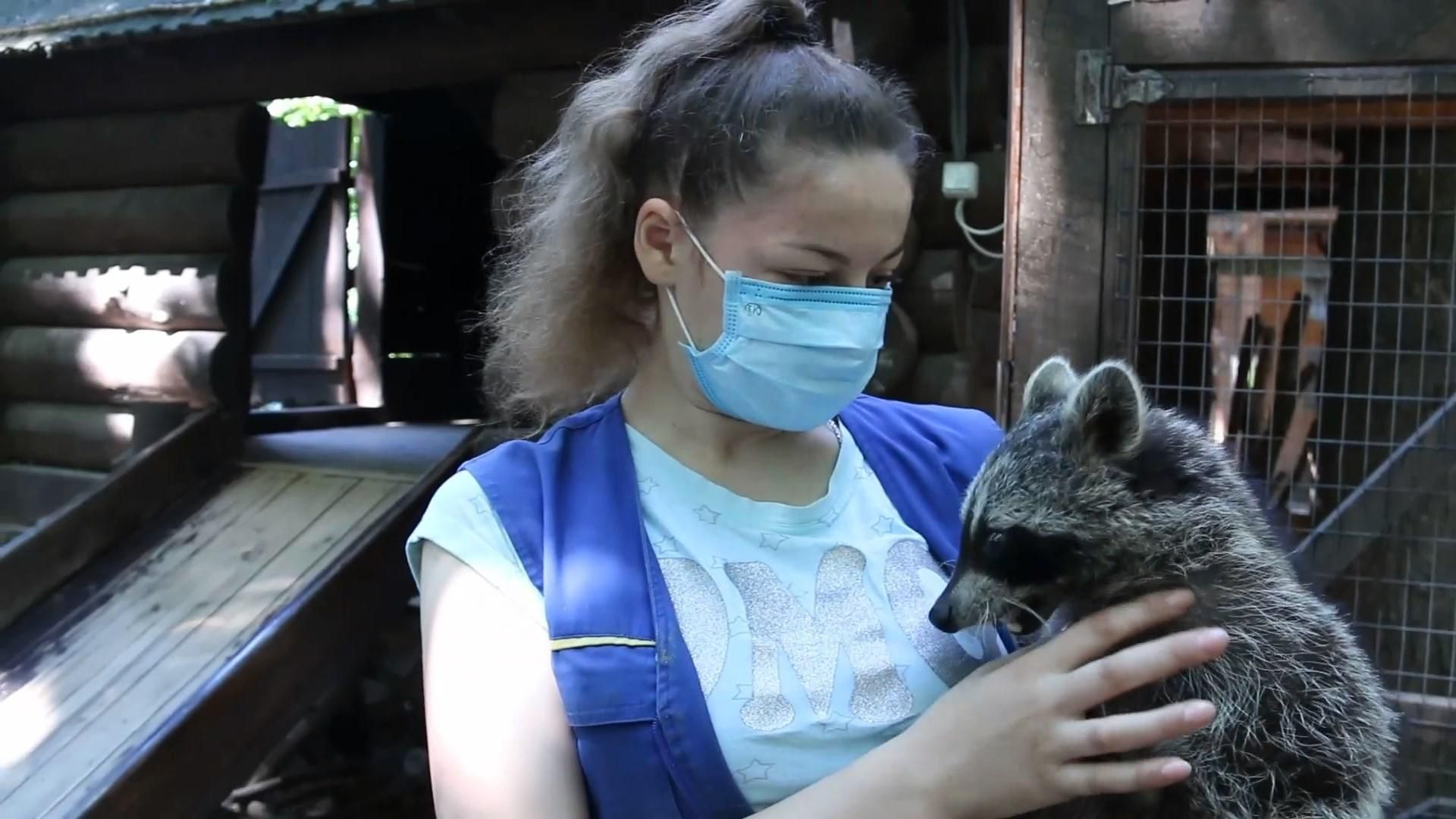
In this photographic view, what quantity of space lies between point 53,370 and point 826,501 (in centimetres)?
600

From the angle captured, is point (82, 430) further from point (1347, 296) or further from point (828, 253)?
point (1347, 296)

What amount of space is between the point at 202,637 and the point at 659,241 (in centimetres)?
345

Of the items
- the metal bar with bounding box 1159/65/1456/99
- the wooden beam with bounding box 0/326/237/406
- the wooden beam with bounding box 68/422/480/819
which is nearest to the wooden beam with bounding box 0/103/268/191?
the wooden beam with bounding box 0/326/237/406

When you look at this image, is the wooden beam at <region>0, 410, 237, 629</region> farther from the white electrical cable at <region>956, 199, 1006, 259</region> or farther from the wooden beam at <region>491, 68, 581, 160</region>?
the white electrical cable at <region>956, 199, 1006, 259</region>

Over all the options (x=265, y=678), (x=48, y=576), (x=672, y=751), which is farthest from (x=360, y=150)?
(x=672, y=751)

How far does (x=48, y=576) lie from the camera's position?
490 centimetres

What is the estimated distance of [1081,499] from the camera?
1860 millimetres

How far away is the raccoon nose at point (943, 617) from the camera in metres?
1.62

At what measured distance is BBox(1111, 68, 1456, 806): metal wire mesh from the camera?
3.44m

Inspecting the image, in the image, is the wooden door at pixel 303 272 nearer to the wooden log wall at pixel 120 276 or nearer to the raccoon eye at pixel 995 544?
the wooden log wall at pixel 120 276

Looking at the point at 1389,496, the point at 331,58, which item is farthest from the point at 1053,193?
the point at 331,58

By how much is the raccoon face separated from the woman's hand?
0.37m

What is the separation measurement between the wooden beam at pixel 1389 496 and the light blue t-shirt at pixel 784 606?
232 cm

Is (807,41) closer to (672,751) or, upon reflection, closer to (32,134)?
(672,751)
